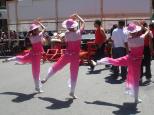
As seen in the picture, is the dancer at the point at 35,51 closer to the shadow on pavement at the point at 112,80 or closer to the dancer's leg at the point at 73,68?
the dancer's leg at the point at 73,68

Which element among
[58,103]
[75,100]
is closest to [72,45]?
[75,100]

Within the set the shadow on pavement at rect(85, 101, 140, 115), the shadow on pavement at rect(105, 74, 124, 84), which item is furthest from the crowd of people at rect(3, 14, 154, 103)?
the shadow on pavement at rect(105, 74, 124, 84)

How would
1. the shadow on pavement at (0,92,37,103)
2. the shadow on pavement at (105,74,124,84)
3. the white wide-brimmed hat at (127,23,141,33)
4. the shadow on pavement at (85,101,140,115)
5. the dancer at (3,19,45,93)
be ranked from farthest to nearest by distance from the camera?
the shadow on pavement at (105,74,124,84)
the dancer at (3,19,45,93)
the shadow on pavement at (0,92,37,103)
the white wide-brimmed hat at (127,23,141,33)
the shadow on pavement at (85,101,140,115)

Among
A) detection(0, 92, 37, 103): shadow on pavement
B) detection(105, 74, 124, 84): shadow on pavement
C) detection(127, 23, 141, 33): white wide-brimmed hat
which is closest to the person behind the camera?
detection(127, 23, 141, 33): white wide-brimmed hat

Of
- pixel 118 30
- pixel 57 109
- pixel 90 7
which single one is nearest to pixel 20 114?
pixel 57 109

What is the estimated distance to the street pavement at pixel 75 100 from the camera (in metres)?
9.43

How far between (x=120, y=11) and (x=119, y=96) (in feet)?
40.2

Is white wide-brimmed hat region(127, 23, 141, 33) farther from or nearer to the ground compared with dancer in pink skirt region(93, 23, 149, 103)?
farther from the ground

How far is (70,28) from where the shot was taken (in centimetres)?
1052

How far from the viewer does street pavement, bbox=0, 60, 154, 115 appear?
30.9 feet

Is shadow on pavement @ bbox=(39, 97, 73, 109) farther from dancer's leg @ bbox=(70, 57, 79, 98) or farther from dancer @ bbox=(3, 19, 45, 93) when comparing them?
dancer @ bbox=(3, 19, 45, 93)

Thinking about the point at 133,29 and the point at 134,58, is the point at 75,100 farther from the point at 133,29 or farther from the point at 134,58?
the point at 133,29

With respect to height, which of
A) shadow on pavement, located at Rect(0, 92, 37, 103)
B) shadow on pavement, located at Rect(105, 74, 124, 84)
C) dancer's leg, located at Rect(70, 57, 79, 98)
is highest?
dancer's leg, located at Rect(70, 57, 79, 98)

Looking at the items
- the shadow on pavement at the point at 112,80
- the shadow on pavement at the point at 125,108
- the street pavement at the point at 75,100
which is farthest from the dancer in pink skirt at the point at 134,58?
the shadow on pavement at the point at 112,80
